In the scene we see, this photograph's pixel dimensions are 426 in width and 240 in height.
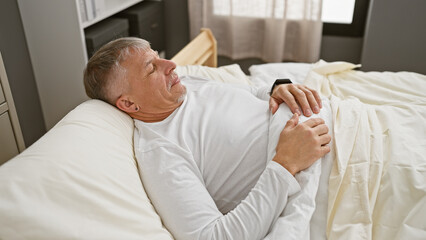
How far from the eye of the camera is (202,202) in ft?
3.11

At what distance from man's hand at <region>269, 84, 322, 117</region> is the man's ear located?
0.44 m

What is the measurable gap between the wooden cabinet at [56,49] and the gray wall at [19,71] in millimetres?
33

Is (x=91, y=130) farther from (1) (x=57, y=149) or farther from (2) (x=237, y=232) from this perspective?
(2) (x=237, y=232)

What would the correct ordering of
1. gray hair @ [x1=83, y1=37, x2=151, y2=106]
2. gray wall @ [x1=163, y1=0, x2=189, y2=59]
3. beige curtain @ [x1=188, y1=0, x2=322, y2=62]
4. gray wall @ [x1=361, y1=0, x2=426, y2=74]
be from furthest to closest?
gray wall @ [x1=163, y1=0, x2=189, y2=59] → beige curtain @ [x1=188, y1=0, x2=322, y2=62] → gray wall @ [x1=361, y1=0, x2=426, y2=74] → gray hair @ [x1=83, y1=37, x2=151, y2=106]

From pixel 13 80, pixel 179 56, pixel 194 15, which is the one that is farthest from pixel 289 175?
pixel 194 15

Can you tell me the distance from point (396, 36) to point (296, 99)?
1.68m

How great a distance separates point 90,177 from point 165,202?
0.19 meters

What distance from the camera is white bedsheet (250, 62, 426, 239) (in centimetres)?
95

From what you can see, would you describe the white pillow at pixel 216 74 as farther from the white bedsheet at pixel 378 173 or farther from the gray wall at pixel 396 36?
the gray wall at pixel 396 36

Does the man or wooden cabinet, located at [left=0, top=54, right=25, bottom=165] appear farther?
wooden cabinet, located at [left=0, top=54, right=25, bottom=165]

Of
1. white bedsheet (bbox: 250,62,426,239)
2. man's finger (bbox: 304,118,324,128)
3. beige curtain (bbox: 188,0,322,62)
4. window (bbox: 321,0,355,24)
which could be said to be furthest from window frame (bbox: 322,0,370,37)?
man's finger (bbox: 304,118,324,128)

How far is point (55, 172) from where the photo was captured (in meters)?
0.86

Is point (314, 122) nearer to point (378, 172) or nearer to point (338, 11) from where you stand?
point (378, 172)

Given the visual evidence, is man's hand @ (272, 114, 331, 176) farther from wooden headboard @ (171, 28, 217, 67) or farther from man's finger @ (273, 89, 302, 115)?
wooden headboard @ (171, 28, 217, 67)
